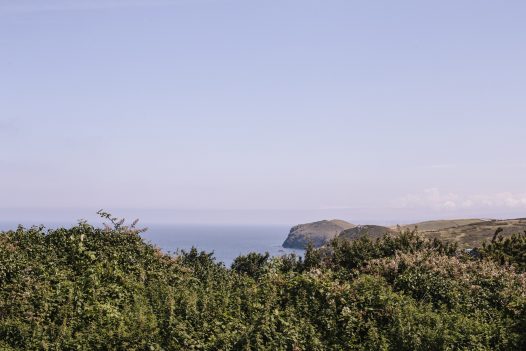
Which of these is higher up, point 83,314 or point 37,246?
point 37,246

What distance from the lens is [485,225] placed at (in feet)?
390

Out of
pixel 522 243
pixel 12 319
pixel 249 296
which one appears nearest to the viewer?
pixel 12 319

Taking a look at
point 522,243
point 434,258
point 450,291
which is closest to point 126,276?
point 450,291

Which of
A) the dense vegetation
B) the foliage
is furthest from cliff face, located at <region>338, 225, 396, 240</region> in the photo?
the dense vegetation

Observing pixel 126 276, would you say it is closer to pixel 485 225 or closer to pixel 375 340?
pixel 375 340

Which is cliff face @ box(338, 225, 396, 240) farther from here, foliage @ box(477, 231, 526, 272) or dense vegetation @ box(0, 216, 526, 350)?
dense vegetation @ box(0, 216, 526, 350)

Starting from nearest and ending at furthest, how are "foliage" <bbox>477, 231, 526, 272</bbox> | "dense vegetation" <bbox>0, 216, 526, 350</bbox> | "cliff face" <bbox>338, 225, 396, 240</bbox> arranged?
"dense vegetation" <bbox>0, 216, 526, 350</bbox>
"foliage" <bbox>477, 231, 526, 272</bbox>
"cliff face" <bbox>338, 225, 396, 240</bbox>

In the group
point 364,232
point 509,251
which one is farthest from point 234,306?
point 509,251

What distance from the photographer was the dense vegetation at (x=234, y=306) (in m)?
13.7

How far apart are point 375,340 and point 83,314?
27.0 feet

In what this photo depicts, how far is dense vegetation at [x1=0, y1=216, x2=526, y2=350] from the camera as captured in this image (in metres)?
13.7

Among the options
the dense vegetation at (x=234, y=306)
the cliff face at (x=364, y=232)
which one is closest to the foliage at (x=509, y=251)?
the cliff face at (x=364, y=232)

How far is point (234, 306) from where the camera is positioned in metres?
15.6

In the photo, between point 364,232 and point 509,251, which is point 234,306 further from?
point 509,251
